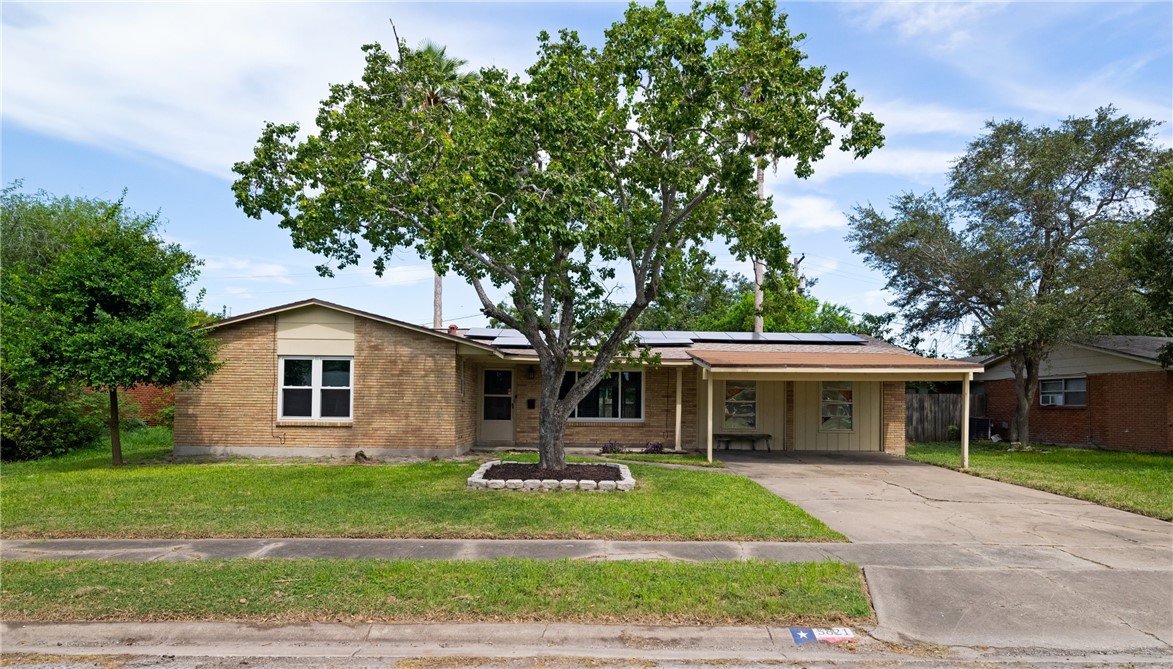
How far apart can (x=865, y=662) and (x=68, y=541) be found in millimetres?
8274

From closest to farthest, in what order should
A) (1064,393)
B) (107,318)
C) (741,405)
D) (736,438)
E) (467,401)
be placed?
(107,318)
(467,401)
(736,438)
(741,405)
(1064,393)

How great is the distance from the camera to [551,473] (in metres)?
12.1

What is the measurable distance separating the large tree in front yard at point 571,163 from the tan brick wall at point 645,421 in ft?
19.8

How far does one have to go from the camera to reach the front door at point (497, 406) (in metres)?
19.6

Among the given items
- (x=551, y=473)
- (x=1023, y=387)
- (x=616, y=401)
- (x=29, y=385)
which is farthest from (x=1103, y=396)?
(x=29, y=385)

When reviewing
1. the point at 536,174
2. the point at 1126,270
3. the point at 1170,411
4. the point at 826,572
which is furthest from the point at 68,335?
the point at 1170,411

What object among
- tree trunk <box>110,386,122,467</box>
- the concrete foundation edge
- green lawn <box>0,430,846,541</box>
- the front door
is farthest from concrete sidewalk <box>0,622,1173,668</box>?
the front door

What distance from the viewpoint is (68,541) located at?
326 inches

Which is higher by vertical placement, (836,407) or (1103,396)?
(1103,396)

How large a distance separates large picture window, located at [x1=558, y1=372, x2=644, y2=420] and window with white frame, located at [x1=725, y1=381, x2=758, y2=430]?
8.00 ft

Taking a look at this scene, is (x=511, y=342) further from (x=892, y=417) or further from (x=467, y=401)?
(x=892, y=417)

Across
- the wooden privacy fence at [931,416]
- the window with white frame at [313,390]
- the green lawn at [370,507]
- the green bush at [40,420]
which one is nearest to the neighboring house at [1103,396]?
the wooden privacy fence at [931,416]

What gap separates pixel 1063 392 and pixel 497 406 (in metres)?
18.9

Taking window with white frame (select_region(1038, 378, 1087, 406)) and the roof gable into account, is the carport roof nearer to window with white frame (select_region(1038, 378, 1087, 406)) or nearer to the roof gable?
the roof gable
